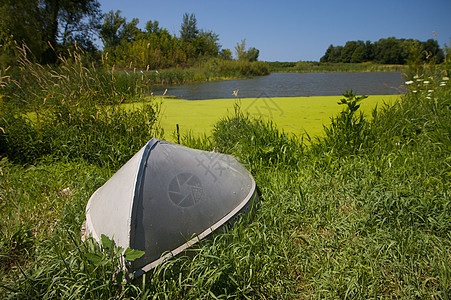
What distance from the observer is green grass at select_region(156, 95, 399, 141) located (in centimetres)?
375

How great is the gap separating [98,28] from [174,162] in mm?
18677

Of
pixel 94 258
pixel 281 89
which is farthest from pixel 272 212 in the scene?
pixel 281 89

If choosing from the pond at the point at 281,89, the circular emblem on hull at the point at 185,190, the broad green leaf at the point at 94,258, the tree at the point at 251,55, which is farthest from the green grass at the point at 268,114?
the tree at the point at 251,55

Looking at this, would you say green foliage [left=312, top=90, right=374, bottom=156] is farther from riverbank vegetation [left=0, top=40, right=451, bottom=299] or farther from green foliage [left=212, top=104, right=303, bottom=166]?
green foliage [left=212, top=104, right=303, bottom=166]

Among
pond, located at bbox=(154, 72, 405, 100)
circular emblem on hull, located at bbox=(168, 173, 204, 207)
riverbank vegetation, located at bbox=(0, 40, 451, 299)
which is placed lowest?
riverbank vegetation, located at bbox=(0, 40, 451, 299)

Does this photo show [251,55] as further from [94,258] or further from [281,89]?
[94,258]

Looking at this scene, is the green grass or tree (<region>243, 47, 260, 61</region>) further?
tree (<region>243, 47, 260, 61</region>)

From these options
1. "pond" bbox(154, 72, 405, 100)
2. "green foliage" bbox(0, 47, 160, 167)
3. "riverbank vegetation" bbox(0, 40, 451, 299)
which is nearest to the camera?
"riverbank vegetation" bbox(0, 40, 451, 299)

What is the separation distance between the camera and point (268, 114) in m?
4.47

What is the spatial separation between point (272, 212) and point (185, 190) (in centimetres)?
72

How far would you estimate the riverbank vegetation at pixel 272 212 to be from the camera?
4.38 feet

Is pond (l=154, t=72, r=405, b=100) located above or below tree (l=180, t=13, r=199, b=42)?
below

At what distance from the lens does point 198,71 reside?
56.1 feet

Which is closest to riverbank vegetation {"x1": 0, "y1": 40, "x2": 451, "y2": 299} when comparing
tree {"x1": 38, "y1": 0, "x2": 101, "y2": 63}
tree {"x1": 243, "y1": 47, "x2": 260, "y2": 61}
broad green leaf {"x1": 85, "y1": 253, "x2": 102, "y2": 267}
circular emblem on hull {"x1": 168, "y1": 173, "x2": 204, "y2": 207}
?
broad green leaf {"x1": 85, "y1": 253, "x2": 102, "y2": 267}
